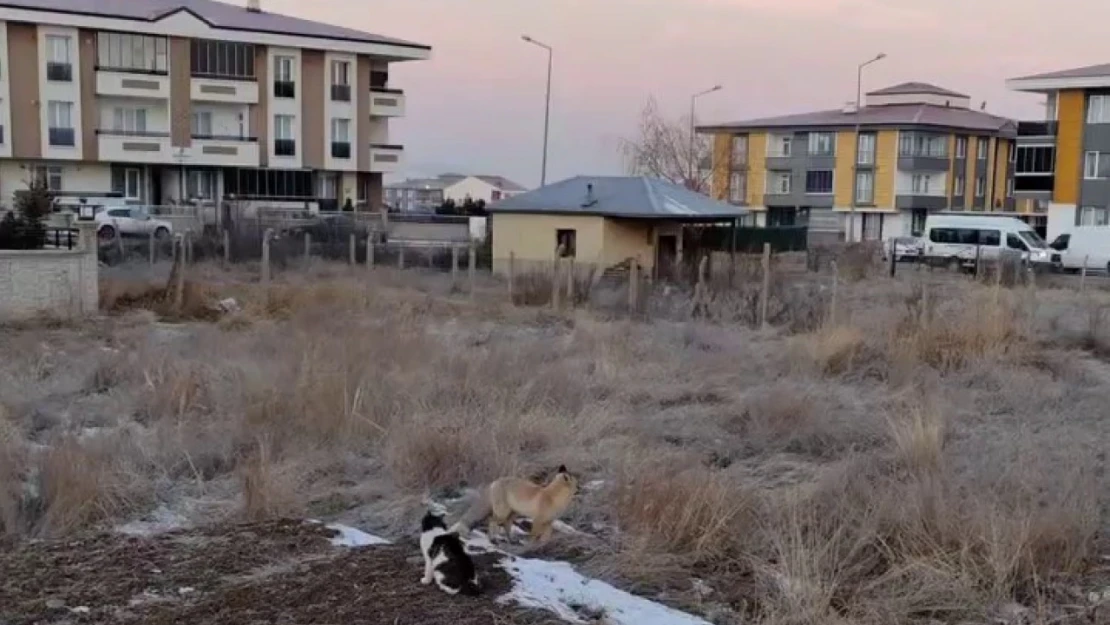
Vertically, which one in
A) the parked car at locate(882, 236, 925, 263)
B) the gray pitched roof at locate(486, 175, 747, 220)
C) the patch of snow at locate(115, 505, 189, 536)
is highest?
the gray pitched roof at locate(486, 175, 747, 220)

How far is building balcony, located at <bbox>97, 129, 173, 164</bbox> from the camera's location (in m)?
49.5

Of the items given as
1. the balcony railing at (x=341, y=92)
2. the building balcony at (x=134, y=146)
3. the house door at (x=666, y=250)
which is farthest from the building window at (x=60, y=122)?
the house door at (x=666, y=250)

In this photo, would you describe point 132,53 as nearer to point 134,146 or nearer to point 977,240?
point 134,146

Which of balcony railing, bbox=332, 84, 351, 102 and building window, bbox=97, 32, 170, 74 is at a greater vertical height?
building window, bbox=97, 32, 170, 74

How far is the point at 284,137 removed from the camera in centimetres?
5353

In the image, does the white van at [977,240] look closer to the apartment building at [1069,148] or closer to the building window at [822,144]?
the apartment building at [1069,148]

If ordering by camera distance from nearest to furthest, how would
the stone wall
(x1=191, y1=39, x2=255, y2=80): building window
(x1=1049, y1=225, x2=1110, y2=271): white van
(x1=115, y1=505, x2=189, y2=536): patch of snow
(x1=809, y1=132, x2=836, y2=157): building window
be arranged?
(x1=115, y1=505, x2=189, y2=536): patch of snow < the stone wall < (x1=1049, y1=225, x2=1110, y2=271): white van < (x1=191, y1=39, x2=255, y2=80): building window < (x1=809, y1=132, x2=836, y2=157): building window

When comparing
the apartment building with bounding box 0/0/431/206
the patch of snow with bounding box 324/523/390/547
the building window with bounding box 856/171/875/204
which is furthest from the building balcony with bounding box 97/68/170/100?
the patch of snow with bounding box 324/523/390/547

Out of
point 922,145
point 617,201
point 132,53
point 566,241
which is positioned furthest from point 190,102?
point 922,145

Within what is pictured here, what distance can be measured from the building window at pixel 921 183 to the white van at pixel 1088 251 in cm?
2999

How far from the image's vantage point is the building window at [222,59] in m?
51.9

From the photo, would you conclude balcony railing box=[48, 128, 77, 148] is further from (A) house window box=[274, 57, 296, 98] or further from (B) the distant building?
(B) the distant building

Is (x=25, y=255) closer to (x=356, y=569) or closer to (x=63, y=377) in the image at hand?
(x=63, y=377)

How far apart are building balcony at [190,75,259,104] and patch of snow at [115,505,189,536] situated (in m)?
47.8
